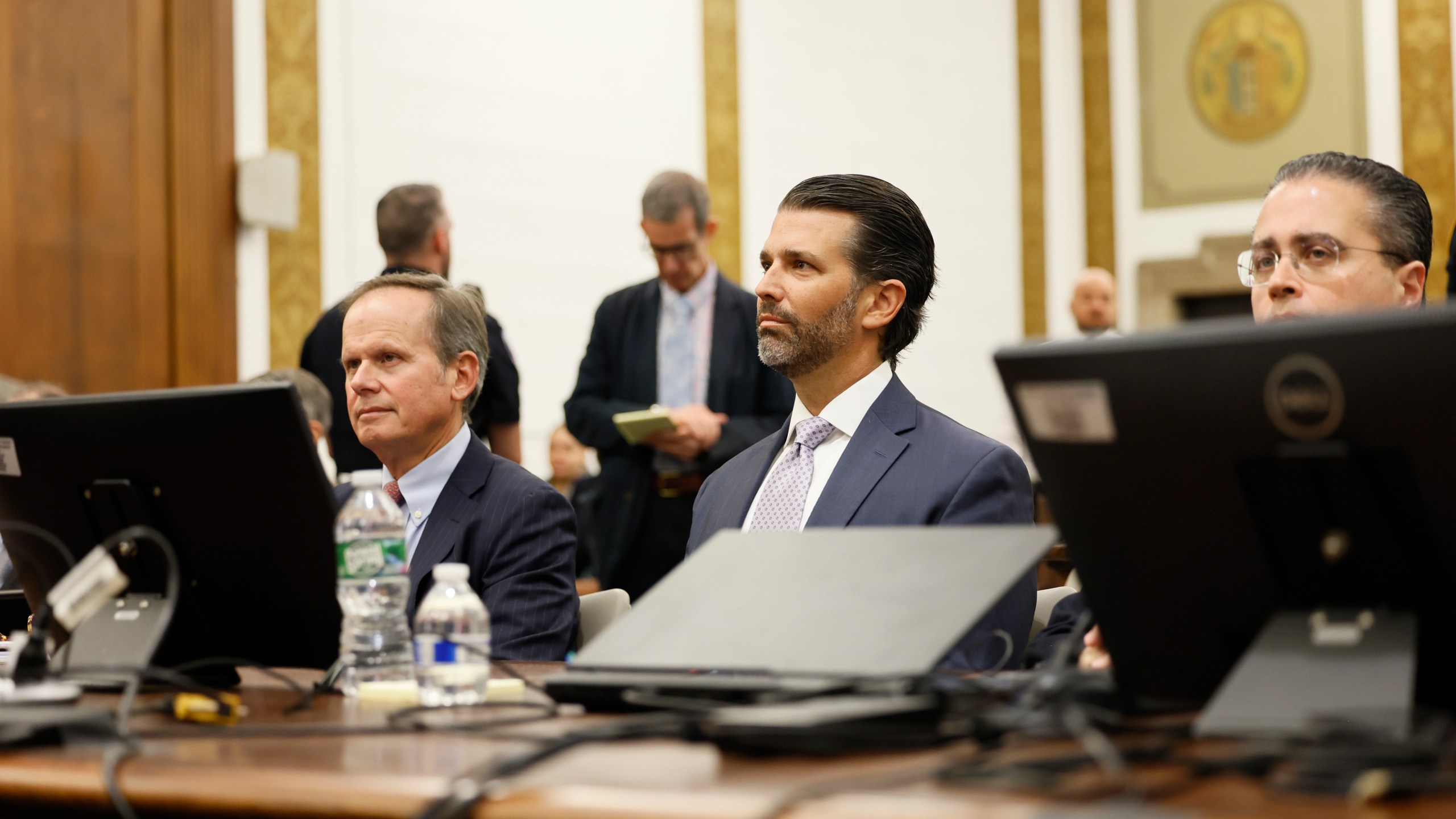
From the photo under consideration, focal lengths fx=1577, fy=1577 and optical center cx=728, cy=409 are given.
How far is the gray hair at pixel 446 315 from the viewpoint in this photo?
2.64 m

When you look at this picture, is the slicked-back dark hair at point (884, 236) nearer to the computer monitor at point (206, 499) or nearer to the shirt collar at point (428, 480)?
the shirt collar at point (428, 480)

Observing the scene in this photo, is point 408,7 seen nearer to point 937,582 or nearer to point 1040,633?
point 1040,633

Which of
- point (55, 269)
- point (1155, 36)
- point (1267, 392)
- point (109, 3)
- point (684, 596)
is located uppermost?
point (1155, 36)

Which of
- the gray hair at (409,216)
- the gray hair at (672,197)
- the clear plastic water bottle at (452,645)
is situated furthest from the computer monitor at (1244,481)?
the gray hair at (672,197)

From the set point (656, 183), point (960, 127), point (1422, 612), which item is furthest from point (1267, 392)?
point (960, 127)

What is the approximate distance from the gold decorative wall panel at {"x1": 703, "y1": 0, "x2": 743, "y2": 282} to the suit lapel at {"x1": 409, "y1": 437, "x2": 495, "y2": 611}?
17.2ft

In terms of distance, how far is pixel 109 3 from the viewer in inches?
215

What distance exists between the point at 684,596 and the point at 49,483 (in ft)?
2.74

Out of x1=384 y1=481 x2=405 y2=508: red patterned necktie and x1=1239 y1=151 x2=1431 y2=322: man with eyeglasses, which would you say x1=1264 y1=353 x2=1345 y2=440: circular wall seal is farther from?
x1=384 y1=481 x2=405 y2=508: red patterned necktie

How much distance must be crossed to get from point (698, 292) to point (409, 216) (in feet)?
2.97

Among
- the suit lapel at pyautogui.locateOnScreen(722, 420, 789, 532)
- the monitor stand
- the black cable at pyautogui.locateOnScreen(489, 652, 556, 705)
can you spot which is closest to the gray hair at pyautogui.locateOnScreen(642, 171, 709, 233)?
the suit lapel at pyautogui.locateOnScreen(722, 420, 789, 532)

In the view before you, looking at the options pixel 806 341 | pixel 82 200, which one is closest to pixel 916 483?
pixel 806 341

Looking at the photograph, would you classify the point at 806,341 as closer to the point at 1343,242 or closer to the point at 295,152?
the point at 1343,242

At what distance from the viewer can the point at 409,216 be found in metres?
4.01
